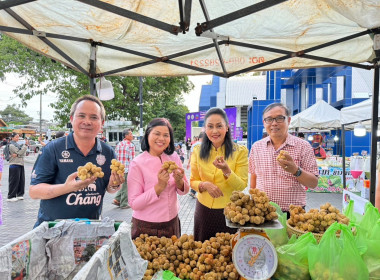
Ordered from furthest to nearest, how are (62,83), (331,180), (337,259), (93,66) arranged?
→ 1. (62,83)
2. (331,180)
3. (93,66)
4. (337,259)

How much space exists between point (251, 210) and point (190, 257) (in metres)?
0.68

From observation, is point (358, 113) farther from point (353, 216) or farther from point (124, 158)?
point (124, 158)

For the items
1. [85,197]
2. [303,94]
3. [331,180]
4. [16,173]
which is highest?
[303,94]

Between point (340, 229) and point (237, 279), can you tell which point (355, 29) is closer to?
point (340, 229)

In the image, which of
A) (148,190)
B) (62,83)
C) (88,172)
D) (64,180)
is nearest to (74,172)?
(64,180)

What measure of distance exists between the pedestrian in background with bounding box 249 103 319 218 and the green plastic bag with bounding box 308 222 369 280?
98 cm

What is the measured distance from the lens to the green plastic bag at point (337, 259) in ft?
5.21

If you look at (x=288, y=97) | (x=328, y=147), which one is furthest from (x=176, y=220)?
(x=288, y=97)

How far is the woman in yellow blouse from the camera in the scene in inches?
108

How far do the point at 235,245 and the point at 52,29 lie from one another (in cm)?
299

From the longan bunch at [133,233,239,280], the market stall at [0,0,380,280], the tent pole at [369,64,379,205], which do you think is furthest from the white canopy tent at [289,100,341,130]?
the longan bunch at [133,233,239,280]

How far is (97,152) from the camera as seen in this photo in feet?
8.01

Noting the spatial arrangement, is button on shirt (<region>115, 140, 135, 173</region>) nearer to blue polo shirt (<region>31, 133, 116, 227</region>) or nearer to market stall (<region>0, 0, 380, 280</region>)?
market stall (<region>0, 0, 380, 280</region>)

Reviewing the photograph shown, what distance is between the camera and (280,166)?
277 centimetres
